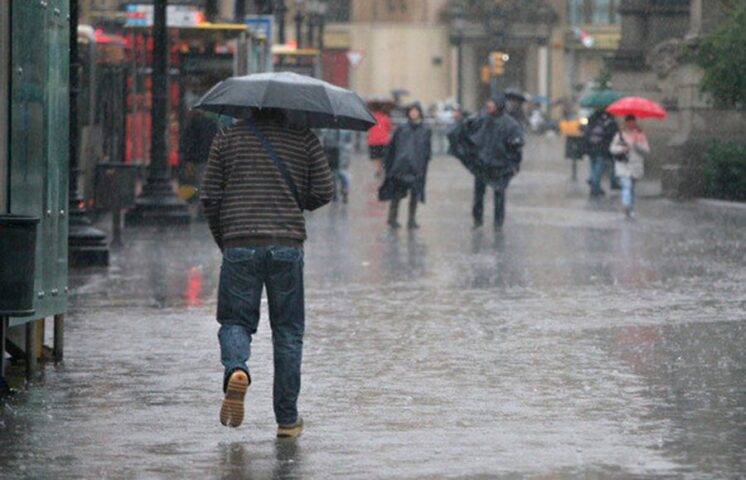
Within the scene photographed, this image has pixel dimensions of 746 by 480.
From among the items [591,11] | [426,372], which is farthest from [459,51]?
[426,372]

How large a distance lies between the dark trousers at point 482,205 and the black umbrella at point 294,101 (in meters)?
17.3

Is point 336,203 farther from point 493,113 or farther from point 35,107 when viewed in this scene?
point 35,107

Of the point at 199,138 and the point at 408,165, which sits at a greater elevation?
the point at 199,138

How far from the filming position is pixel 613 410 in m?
11.2

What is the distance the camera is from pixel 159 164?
28.1 meters

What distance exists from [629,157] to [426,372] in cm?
1874

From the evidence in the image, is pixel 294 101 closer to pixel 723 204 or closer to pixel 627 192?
pixel 627 192

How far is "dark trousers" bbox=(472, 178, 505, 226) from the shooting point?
2789 cm

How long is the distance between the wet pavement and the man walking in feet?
1.34

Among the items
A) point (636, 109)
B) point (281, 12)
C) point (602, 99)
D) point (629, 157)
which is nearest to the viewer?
point (629, 157)

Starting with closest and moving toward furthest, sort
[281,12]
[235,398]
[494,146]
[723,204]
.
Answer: [235,398], [494,146], [723,204], [281,12]

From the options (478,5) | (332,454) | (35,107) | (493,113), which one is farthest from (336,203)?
(478,5)

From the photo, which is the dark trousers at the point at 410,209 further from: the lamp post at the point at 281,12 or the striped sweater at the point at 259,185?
the lamp post at the point at 281,12

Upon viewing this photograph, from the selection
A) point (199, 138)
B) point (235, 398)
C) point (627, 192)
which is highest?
point (199, 138)
